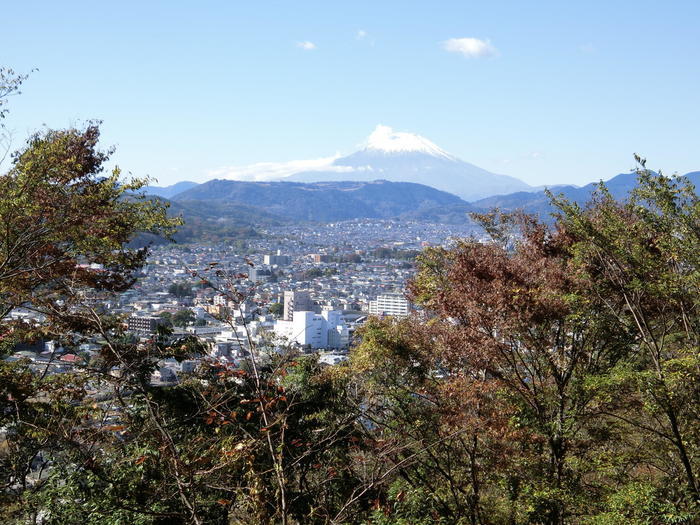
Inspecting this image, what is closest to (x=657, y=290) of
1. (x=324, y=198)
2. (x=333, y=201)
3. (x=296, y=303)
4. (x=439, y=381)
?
(x=439, y=381)

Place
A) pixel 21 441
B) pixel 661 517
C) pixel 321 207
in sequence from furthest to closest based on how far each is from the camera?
pixel 321 207 < pixel 21 441 < pixel 661 517

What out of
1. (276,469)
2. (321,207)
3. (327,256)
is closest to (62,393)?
(276,469)

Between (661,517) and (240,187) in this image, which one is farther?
(240,187)

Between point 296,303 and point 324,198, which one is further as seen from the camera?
point 324,198

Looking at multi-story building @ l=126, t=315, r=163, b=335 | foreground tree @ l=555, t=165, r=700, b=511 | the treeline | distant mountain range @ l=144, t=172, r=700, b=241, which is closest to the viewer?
the treeline

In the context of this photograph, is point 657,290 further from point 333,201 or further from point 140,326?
point 333,201

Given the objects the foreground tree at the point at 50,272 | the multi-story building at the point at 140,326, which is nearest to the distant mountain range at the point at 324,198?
the multi-story building at the point at 140,326

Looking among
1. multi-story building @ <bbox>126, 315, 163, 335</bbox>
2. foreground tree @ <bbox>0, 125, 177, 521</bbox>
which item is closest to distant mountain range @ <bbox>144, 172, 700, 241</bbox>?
multi-story building @ <bbox>126, 315, 163, 335</bbox>

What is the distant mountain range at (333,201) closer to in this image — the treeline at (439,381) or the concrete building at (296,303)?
the concrete building at (296,303)

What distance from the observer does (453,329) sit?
16.1 ft

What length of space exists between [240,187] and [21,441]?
560 feet

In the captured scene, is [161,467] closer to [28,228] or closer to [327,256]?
[28,228]

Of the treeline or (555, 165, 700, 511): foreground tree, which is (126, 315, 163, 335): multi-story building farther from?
(555, 165, 700, 511): foreground tree

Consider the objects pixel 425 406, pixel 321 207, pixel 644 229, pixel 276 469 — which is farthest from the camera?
pixel 321 207
